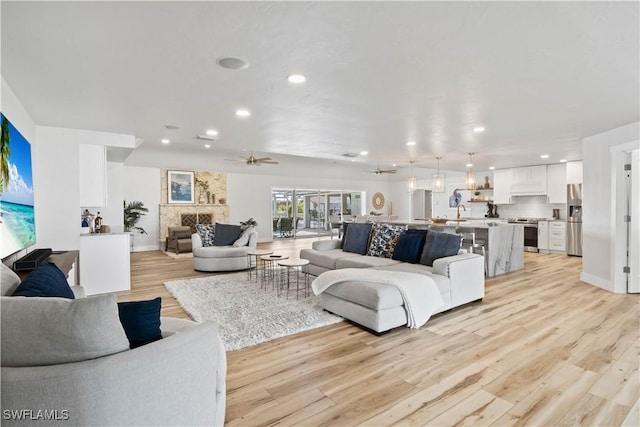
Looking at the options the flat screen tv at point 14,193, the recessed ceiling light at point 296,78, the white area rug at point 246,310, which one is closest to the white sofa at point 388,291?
the white area rug at point 246,310

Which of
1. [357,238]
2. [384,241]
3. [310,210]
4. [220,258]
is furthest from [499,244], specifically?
[310,210]

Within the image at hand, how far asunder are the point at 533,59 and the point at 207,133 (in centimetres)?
430

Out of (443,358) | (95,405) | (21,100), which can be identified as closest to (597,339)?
(443,358)

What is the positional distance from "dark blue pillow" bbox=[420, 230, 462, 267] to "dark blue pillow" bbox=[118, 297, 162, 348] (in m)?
3.48

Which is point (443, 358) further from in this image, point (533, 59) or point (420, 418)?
point (533, 59)

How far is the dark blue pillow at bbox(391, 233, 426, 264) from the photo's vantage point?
4.51 metres

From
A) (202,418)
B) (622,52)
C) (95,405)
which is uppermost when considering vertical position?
(622,52)

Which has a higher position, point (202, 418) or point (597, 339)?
point (202, 418)

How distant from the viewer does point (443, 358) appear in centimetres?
275

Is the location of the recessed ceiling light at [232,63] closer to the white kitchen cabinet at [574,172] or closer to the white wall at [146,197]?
the white wall at [146,197]

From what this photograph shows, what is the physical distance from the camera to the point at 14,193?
286cm

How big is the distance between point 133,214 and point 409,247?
7727 millimetres

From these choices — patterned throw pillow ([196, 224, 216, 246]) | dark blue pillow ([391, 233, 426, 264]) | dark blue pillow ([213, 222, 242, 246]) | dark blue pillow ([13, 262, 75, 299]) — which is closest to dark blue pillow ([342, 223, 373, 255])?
dark blue pillow ([391, 233, 426, 264])

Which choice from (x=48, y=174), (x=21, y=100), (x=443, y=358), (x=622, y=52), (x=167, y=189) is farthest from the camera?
(x=167, y=189)
